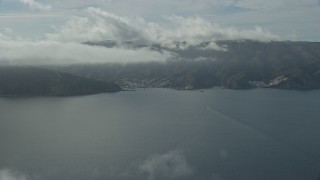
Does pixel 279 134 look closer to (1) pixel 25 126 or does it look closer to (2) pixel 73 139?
(2) pixel 73 139

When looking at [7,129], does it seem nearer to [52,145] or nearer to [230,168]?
[52,145]

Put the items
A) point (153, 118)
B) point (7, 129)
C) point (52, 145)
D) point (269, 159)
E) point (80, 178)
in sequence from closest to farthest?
point (80, 178)
point (269, 159)
point (52, 145)
point (7, 129)
point (153, 118)

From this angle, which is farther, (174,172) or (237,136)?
(237,136)

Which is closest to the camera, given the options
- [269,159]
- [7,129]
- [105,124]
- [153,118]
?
[269,159]

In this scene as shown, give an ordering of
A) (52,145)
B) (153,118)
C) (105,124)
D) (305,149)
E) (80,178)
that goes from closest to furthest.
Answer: (80,178), (305,149), (52,145), (105,124), (153,118)

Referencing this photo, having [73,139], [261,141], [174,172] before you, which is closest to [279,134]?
[261,141]

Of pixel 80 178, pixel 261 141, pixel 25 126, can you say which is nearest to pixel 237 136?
pixel 261 141

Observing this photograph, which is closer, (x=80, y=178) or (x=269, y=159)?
(x=80, y=178)

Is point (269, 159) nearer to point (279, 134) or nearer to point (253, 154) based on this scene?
point (253, 154)

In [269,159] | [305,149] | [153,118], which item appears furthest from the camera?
[153,118]
